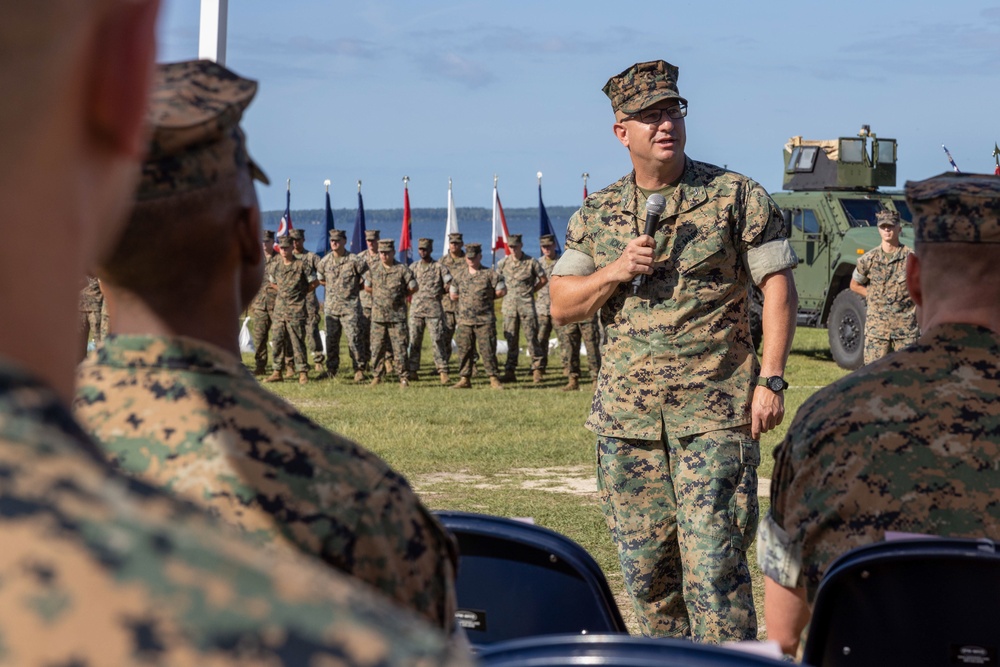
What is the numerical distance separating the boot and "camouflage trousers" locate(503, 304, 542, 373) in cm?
116

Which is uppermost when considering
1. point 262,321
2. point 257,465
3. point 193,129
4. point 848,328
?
point 193,129

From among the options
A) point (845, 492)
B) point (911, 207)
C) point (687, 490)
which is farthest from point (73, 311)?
point (687, 490)

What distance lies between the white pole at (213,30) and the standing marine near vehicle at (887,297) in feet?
35.1

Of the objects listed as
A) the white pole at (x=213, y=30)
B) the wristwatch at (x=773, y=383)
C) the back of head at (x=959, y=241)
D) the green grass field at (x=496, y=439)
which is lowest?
the green grass field at (x=496, y=439)

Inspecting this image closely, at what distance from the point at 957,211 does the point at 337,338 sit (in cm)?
1601

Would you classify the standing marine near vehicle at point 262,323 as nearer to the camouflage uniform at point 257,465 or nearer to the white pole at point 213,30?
the white pole at point 213,30

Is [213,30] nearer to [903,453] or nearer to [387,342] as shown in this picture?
[903,453]

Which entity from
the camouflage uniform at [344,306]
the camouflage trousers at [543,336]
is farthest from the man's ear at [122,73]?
the camouflage uniform at [344,306]

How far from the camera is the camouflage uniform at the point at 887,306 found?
13.1 m

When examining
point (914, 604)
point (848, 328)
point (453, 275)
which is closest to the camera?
point (914, 604)

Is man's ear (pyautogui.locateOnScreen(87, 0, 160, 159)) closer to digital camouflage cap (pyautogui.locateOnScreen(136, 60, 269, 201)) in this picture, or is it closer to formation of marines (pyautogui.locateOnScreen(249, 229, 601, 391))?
digital camouflage cap (pyautogui.locateOnScreen(136, 60, 269, 201))

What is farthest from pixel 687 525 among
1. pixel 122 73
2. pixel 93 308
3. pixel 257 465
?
pixel 93 308

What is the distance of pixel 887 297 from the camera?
13289 mm

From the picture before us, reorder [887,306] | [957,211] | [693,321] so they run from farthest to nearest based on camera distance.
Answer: [887,306], [693,321], [957,211]
